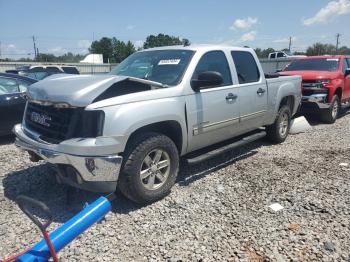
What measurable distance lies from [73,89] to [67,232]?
6.01 ft

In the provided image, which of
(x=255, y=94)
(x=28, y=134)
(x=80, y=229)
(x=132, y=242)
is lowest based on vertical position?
(x=132, y=242)

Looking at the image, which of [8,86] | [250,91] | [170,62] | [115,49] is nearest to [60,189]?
[170,62]

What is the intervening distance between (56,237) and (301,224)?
8.47ft

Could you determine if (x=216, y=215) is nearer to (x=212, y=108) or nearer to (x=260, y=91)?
(x=212, y=108)

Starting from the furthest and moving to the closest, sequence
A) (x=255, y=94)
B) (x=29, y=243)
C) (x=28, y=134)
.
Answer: (x=255, y=94), (x=28, y=134), (x=29, y=243)

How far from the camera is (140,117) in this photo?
3395mm

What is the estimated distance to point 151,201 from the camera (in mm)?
3744

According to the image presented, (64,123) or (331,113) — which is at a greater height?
(64,123)

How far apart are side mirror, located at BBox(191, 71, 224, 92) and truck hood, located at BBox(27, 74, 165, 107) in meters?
0.49

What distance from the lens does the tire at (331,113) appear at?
8.50 meters

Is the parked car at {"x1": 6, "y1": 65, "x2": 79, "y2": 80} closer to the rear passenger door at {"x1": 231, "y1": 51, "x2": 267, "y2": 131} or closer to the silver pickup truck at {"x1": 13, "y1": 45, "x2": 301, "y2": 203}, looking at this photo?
the silver pickup truck at {"x1": 13, "y1": 45, "x2": 301, "y2": 203}

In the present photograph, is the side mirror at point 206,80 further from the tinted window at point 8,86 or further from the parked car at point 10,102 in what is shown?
the tinted window at point 8,86

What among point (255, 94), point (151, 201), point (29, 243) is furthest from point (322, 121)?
point (29, 243)

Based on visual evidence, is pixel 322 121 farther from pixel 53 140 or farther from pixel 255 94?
pixel 53 140
